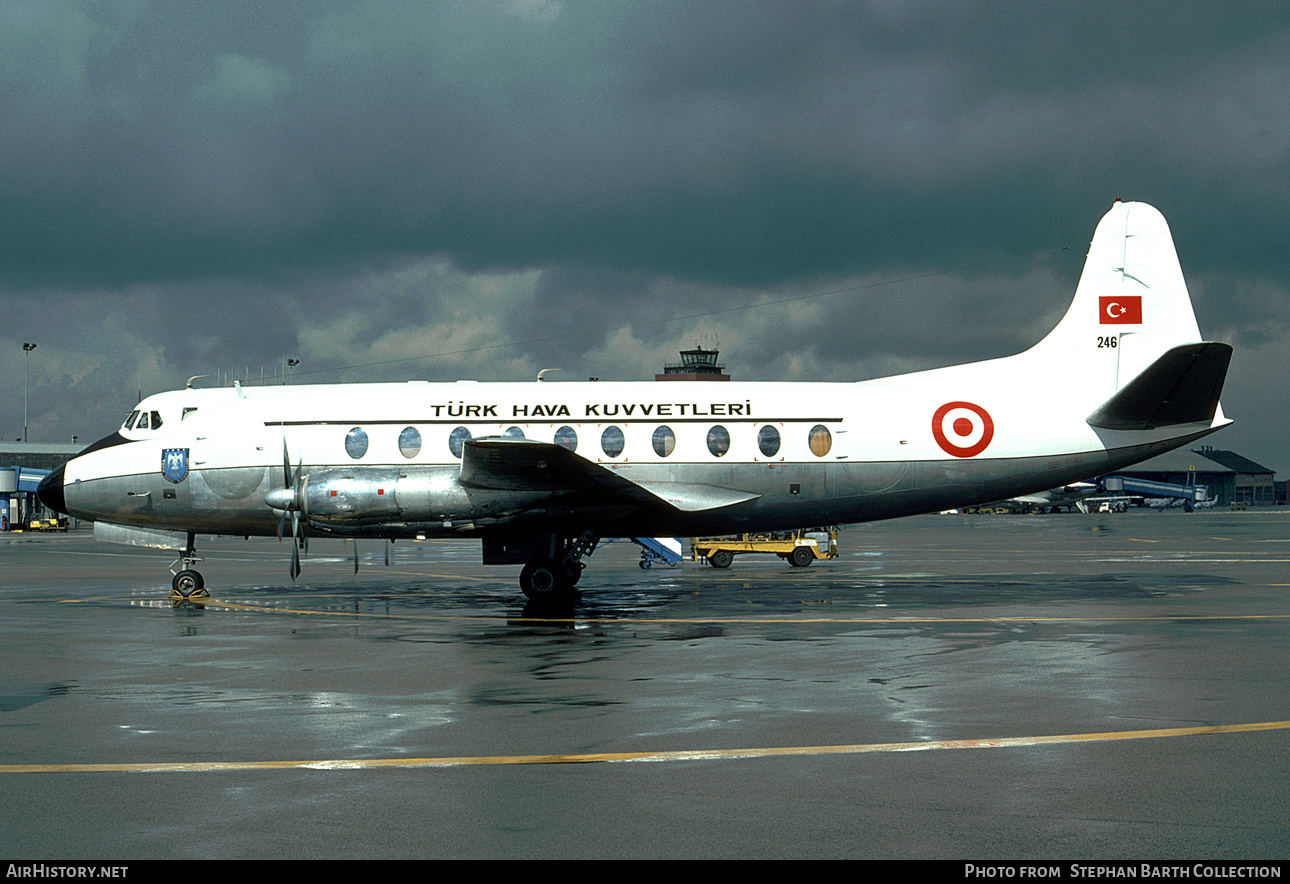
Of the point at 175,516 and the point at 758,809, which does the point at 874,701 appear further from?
the point at 175,516

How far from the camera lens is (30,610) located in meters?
23.8

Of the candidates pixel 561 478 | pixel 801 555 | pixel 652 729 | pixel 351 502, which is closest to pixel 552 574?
pixel 561 478

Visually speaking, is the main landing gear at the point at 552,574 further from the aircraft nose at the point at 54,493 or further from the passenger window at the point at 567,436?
the aircraft nose at the point at 54,493

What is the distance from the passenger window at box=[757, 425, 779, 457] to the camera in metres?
25.4

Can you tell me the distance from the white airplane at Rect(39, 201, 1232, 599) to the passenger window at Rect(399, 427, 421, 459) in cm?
3

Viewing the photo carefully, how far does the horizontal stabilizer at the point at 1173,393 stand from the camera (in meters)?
23.7

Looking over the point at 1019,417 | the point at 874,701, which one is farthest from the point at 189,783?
the point at 1019,417

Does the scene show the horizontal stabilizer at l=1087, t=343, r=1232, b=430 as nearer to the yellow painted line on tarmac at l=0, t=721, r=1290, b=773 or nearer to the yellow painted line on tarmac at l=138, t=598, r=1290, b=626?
the yellow painted line on tarmac at l=138, t=598, r=1290, b=626

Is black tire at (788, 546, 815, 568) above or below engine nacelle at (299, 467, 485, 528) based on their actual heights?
below

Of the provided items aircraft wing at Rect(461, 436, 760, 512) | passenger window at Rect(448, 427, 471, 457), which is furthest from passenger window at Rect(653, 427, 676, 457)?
passenger window at Rect(448, 427, 471, 457)

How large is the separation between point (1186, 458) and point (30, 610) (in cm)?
20626

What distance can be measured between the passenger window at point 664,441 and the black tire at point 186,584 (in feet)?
35.7

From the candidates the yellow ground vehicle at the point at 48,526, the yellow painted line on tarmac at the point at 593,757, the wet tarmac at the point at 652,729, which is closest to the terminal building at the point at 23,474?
the yellow ground vehicle at the point at 48,526
